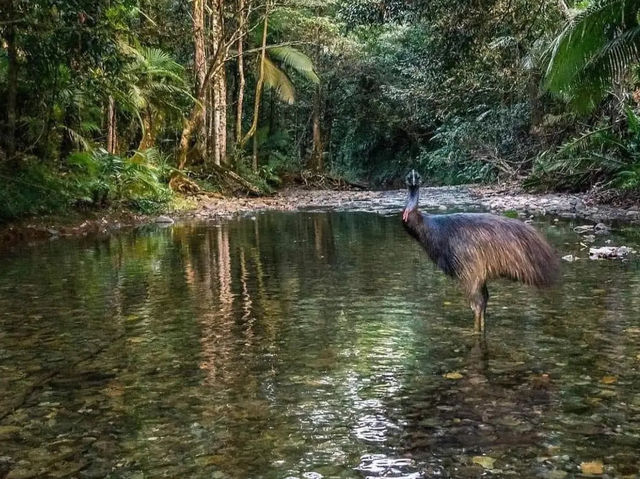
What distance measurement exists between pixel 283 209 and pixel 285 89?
10.5 metres

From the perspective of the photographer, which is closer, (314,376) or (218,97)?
(314,376)

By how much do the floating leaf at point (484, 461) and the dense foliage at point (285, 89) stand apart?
8602mm

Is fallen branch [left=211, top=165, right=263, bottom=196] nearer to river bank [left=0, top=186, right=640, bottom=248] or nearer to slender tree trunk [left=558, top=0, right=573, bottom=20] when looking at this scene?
river bank [left=0, top=186, right=640, bottom=248]

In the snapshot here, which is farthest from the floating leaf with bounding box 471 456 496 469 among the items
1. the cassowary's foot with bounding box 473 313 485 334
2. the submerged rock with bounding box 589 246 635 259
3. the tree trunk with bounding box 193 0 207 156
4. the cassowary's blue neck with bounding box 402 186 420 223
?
the tree trunk with bounding box 193 0 207 156

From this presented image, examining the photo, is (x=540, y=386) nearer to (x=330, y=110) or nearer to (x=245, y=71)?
(x=245, y=71)

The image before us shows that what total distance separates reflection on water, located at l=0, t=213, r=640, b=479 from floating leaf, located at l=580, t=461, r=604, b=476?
0.10 feet

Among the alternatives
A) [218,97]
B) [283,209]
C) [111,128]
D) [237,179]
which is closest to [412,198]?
[283,209]

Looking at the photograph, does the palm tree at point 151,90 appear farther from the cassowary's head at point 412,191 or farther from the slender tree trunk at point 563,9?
the cassowary's head at point 412,191

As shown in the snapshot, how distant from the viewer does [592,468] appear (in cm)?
296

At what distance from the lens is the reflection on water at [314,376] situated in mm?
3154

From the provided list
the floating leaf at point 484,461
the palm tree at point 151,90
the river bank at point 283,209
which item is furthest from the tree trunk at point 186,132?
the floating leaf at point 484,461

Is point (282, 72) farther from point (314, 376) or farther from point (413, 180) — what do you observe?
point (314, 376)

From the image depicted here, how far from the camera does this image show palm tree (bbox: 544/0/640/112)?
12.0 metres

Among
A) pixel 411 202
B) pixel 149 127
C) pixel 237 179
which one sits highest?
pixel 149 127
